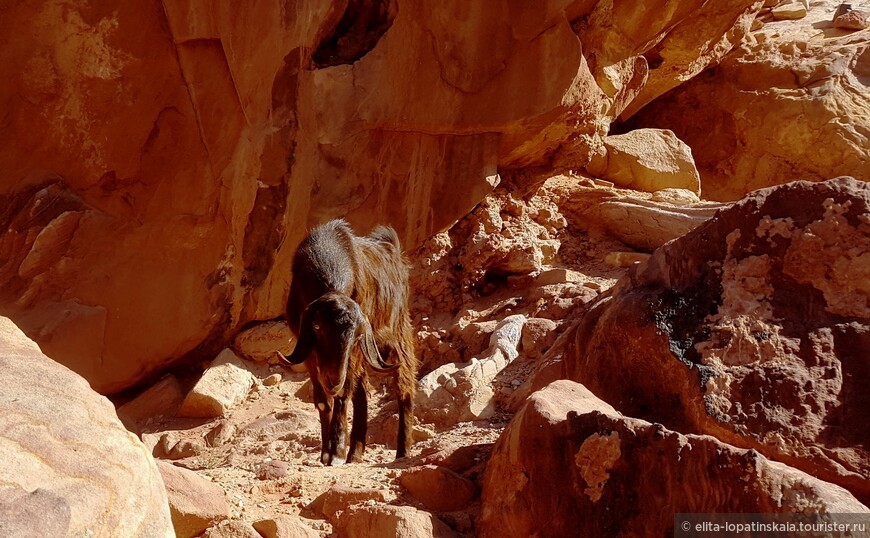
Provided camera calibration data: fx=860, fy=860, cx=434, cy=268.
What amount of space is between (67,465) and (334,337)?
3.04m

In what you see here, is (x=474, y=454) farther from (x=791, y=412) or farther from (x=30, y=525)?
(x=30, y=525)

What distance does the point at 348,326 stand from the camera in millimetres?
5590

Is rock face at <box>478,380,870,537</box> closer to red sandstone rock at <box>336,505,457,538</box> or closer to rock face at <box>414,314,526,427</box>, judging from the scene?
red sandstone rock at <box>336,505,457,538</box>

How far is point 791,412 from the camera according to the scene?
3.60 meters

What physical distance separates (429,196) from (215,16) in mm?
2727

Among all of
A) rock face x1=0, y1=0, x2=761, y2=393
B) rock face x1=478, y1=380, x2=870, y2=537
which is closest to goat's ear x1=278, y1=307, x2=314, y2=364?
rock face x1=478, y1=380, x2=870, y2=537

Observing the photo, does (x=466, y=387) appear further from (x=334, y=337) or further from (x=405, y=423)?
(x=334, y=337)

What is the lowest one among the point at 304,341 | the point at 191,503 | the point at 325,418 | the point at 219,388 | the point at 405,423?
the point at 219,388

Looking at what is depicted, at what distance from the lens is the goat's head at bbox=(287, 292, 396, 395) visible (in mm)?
5594

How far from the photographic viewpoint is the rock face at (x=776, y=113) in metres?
10.9

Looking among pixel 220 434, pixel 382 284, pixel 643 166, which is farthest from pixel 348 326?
pixel 643 166

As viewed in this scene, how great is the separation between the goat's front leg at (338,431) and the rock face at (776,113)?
23.7ft

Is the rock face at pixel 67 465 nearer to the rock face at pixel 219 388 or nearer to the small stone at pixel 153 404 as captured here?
the rock face at pixel 219 388

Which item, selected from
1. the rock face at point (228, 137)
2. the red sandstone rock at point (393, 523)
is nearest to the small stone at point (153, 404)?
the rock face at point (228, 137)
